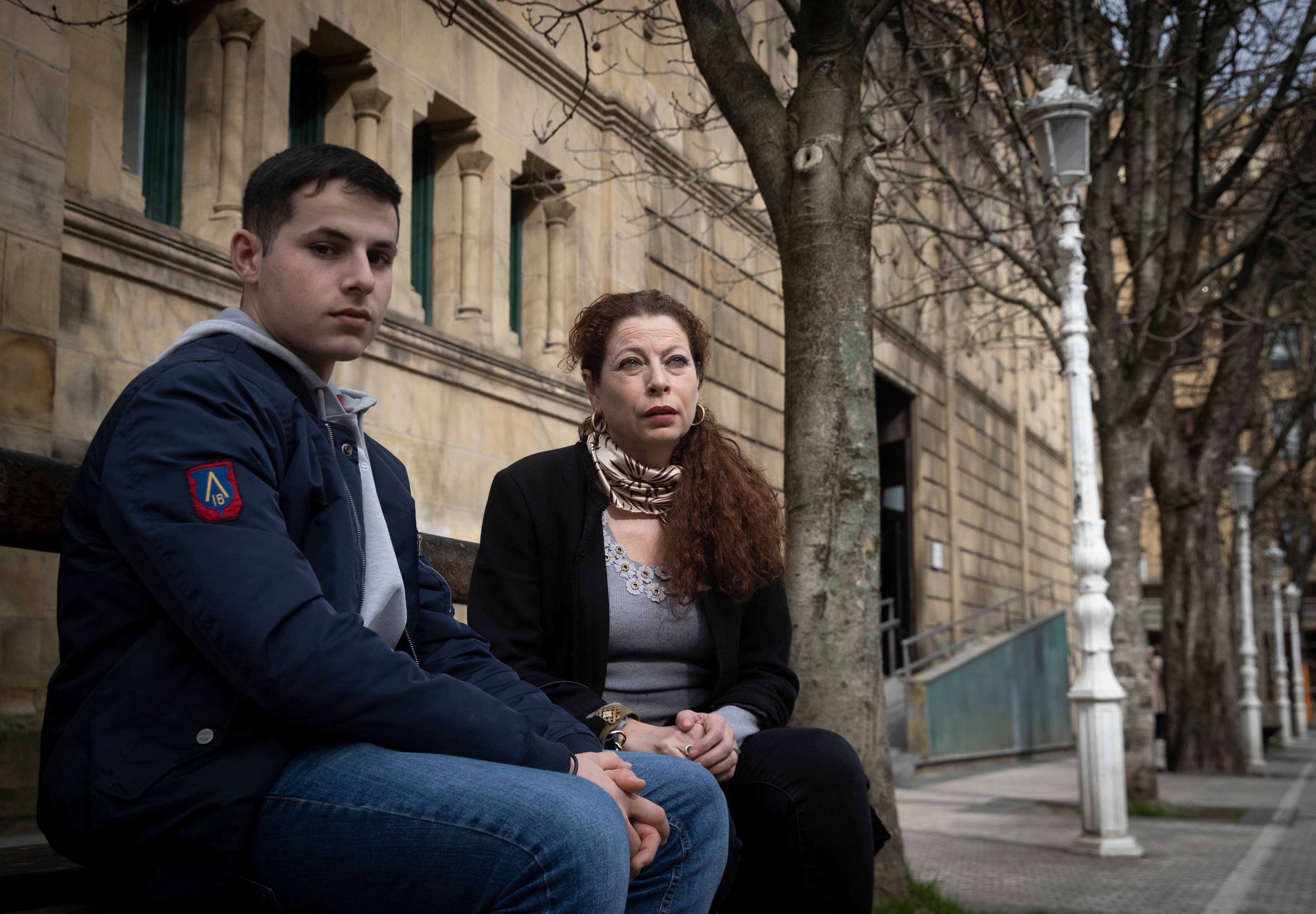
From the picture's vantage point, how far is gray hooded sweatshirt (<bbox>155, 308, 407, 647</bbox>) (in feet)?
6.66

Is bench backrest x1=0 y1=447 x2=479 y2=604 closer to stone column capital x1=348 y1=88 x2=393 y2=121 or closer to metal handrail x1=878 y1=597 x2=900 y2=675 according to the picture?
stone column capital x1=348 y1=88 x2=393 y2=121

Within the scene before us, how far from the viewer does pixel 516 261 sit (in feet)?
39.8

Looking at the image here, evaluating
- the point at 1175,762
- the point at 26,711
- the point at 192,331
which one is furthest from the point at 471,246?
the point at 1175,762

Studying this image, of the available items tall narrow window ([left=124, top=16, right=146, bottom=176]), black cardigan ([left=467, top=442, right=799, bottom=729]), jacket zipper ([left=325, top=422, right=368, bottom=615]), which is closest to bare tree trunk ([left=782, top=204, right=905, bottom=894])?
black cardigan ([left=467, top=442, right=799, bottom=729])

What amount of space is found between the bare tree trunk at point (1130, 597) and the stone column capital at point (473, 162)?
6.07 m

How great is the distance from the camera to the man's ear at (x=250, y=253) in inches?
84.0

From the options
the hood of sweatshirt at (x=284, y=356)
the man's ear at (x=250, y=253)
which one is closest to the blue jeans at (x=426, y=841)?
the hood of sweatshirt at (x=284, y=356)

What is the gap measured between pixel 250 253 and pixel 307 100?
328 inches

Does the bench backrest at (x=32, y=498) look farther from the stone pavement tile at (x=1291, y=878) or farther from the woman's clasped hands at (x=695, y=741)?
the stone pavement tile at (x=1291, y=878)

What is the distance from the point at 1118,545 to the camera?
11078 millimetres

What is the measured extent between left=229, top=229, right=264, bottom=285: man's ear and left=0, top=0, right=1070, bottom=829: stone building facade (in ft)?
13.8

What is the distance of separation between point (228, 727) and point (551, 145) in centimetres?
1071

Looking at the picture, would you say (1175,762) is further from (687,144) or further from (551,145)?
(551,145)

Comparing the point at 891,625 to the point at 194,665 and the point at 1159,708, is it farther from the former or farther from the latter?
A: the point at 1159,708
